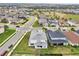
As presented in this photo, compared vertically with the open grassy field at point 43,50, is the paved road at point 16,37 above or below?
above

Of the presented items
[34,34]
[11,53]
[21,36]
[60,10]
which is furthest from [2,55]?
[60,10]

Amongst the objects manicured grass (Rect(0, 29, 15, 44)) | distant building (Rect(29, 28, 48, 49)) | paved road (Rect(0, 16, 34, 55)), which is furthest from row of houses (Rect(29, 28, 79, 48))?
manicured grass (Rect(0, 29, 15, 44))

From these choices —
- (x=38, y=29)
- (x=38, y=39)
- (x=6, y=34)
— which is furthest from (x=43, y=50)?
(x=6, y=34)

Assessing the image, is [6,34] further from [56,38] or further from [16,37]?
[56,38]

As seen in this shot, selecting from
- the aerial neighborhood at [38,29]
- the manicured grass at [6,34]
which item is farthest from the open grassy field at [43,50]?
the manicured grass at [6,34]

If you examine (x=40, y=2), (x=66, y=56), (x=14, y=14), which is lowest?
(x=66, y=56)

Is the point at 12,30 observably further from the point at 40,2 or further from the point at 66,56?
the point at 66,56

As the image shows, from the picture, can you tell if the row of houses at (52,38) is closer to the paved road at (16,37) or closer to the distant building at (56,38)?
the distant building at (56,38)
